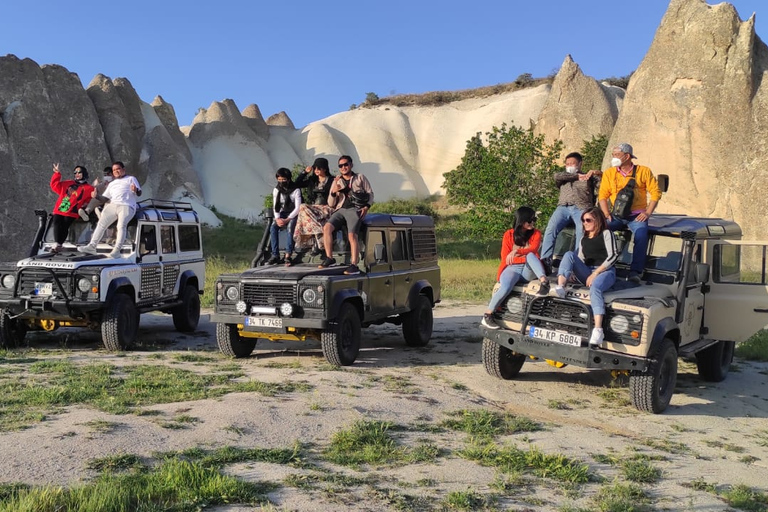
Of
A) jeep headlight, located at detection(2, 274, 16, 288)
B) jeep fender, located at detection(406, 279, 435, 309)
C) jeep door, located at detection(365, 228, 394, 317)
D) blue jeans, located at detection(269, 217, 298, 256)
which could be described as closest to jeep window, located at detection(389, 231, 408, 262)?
jeep door, located at detection(365, 228, 394, 317)

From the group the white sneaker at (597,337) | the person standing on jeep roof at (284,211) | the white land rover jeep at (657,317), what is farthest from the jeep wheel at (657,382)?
the person standing on jeep roof at (284,211)

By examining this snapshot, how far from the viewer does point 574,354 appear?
7.56m

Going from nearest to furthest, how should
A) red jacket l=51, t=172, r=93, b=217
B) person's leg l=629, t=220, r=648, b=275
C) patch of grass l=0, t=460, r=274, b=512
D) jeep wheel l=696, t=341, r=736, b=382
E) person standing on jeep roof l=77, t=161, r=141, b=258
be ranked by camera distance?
patch of grass l=0, t=460, r=274, b=512
person's leg l=629, t=220, r=648, b=275
jeep wheel l=696, t=341, r=736, b=382
person standing on jeep roof l=77, t=161, r=141, b=258
red jacket l=51, t=172, r=93, b=217

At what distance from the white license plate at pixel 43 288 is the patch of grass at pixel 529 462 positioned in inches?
264

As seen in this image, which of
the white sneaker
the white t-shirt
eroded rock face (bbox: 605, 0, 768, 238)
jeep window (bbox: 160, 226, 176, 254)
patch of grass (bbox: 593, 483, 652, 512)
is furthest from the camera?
eroded rock face (bbox: 605, 0, 768, 238)

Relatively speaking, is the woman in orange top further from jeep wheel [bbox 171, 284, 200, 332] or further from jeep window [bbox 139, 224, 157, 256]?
jeep wheel [bbox 171, 284, 200, 332]

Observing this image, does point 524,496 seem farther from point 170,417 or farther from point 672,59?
point 672,59

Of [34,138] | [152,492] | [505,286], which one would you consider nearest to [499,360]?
[505,286]

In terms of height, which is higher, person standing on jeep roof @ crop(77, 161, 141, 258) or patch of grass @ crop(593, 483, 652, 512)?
person standing on jeep roof @ crop(77, 161, 141, 258)

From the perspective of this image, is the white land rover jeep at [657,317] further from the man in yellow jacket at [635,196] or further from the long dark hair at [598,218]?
the long dark hair at [598,218]

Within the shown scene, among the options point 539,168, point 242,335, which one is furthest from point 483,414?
point 539,168

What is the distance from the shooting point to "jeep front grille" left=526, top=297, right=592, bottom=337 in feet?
25.1

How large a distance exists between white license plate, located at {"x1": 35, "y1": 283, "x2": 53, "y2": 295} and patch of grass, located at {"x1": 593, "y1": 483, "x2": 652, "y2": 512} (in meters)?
7.89

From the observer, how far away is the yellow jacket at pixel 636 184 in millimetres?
9078
